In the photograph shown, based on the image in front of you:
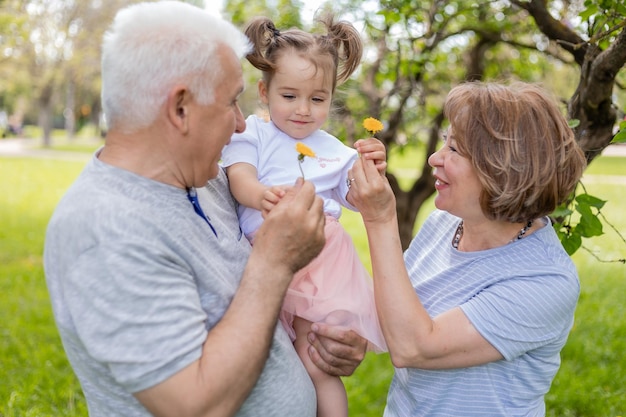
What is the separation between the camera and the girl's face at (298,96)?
2395 mm

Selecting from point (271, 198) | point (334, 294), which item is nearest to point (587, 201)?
point (334, 294)

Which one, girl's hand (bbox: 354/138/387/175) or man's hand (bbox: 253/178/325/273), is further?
girl's hand (bbox: 354/138/387/175)

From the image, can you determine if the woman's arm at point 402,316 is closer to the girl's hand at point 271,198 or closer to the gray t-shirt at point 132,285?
the girl's hand at point 271,198

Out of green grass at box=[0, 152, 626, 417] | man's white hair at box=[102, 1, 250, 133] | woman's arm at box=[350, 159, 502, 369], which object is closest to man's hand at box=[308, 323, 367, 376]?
woman's arm at box=[350, 159, 502, 369]

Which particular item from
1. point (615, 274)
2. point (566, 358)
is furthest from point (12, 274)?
point (615, 274)

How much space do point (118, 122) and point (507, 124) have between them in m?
1.18

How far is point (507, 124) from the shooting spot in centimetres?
211

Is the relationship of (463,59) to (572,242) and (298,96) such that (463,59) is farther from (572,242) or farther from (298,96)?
(298,96)

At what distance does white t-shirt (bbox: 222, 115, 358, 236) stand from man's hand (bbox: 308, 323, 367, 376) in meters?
0.44

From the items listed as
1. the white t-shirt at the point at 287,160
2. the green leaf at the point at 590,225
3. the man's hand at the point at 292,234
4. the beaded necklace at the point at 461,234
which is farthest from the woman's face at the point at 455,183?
the green leaf at the point at 590,225

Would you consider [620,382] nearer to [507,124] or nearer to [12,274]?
[507,124]

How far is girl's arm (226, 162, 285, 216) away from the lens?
203cm

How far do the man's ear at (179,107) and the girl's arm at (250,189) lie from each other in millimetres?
387

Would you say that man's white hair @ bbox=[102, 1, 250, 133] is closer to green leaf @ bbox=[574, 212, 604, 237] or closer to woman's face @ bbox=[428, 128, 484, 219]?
woman's face @ bbox=[428, 128, 484, 219]
